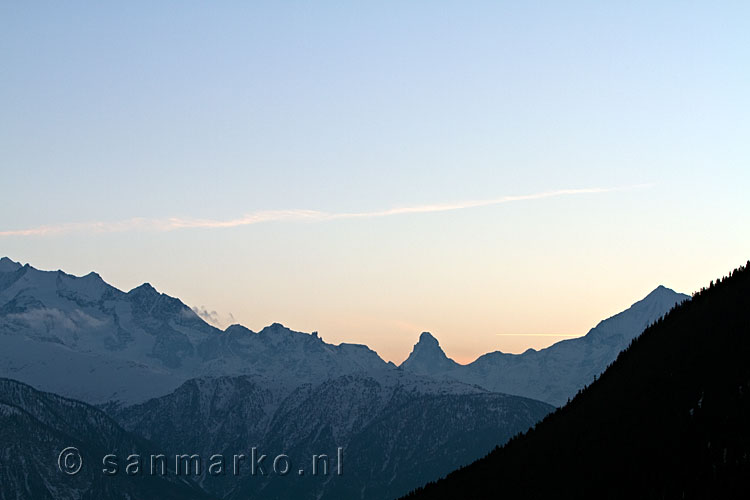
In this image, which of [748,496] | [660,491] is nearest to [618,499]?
[660,491]

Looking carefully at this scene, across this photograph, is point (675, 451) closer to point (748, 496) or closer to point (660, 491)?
point (660, 491)

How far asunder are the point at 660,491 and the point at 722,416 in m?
17.3

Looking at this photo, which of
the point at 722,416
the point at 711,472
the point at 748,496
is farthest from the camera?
the point at 722,416

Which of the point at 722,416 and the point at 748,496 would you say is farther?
the point at 722,416

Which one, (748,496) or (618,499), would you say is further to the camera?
(618,499)

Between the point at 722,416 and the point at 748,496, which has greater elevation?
the point at 722,416

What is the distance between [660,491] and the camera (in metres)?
189

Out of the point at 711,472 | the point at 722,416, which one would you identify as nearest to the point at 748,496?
the point at 711,472

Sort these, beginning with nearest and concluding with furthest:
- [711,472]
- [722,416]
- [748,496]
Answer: [748,496] < [711,472] < [722,416]

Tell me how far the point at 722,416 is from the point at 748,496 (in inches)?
1307

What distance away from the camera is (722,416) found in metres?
196

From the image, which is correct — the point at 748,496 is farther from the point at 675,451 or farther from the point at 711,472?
the point at 675,451

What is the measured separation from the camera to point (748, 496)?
164 m

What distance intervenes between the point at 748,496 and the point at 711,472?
59.1ft
